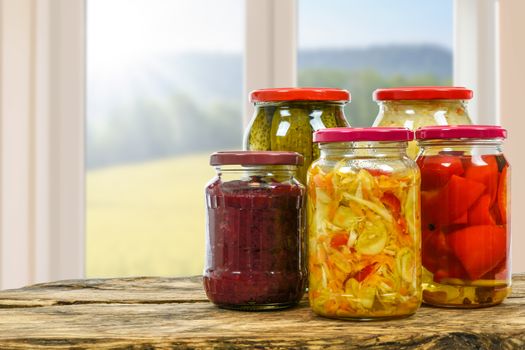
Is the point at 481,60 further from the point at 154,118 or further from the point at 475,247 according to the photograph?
the point at 475,247

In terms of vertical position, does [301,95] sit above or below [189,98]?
below

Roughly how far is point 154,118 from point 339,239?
1.63 m

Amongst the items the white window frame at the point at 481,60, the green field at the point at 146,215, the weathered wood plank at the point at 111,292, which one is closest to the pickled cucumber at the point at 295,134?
the weathered wood plank at the point at 111,292

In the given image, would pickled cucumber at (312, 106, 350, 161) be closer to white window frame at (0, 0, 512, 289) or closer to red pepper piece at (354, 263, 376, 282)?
red pepper piece at (354, 263, 376, 282)

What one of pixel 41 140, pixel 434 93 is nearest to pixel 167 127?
pixel 41 140

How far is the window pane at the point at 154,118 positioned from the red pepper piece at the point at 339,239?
1.52m

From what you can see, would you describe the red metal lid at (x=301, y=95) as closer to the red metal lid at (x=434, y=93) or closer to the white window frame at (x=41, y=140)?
the red metal lid at (x=434, y=93)

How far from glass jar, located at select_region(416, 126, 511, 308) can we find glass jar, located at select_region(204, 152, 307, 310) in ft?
0.48

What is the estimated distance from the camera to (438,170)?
909mm

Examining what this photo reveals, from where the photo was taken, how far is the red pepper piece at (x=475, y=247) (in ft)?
2.94

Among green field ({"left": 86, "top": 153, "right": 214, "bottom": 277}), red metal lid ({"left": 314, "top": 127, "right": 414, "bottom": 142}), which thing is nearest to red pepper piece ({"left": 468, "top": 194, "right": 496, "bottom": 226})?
red metal lid ({"left": 314, "top": 127, "right": 414, "bottom": 142})

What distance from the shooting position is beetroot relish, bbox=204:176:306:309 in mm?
887

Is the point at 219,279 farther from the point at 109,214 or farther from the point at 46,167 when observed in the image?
the point at 109,214

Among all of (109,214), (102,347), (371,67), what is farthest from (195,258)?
(102,347)
